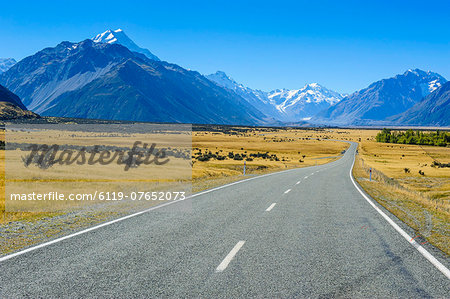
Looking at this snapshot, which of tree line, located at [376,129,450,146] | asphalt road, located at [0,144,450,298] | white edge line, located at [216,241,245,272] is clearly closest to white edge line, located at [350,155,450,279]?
asphalt road, located at [0,144,450,298]

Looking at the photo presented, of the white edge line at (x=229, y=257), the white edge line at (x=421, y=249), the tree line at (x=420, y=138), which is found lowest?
the white edge line at (x=421, y=249)

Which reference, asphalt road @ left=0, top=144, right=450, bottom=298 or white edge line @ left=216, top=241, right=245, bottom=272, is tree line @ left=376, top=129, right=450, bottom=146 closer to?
asphalt road @ left=0, top=144, right=450, bottom=298

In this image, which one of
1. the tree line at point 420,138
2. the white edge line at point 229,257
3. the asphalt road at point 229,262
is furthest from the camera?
the tree line at point 420,138

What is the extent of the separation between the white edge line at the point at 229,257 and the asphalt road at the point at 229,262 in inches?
0.7

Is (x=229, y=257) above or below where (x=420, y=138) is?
below

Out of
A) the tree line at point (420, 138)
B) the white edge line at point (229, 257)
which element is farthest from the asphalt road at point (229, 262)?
the tree line at point (420, 138)

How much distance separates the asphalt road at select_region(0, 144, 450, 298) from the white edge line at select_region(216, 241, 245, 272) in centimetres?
2

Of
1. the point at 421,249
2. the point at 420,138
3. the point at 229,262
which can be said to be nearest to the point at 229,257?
the point at 229,262

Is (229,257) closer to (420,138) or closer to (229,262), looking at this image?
(229,262)

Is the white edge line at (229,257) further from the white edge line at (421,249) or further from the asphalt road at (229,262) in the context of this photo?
the white edge line at (421,249)

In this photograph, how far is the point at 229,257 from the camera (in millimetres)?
6539

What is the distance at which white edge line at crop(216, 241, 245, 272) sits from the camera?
19.6ft

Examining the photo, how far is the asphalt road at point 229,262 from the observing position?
511 cm

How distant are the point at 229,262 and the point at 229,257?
285 mm
